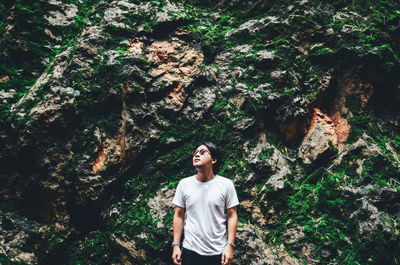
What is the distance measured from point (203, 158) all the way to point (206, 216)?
0.72 meters

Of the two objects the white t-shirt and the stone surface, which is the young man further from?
the stone surface

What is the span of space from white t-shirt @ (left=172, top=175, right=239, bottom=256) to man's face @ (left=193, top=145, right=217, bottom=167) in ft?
0.77

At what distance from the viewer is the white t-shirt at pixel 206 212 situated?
2.92 m

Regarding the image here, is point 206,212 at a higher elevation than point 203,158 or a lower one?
lower

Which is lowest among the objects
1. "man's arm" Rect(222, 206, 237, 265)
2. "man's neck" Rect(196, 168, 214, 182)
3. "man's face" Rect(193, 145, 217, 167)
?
"man's arm" Rect(222, 206, 237, 265)

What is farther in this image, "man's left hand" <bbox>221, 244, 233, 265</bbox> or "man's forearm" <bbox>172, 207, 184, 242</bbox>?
"man's forearm" <bbox>172, 207, 184, 242</bbox>

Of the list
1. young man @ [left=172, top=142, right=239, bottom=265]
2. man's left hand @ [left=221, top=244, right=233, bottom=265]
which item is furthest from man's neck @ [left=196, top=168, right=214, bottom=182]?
man's left hand @ [left=221, top=244, right=233, bottom=265]

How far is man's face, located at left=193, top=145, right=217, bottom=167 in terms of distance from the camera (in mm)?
3174

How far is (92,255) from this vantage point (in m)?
4.25

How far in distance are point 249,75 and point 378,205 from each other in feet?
10.6

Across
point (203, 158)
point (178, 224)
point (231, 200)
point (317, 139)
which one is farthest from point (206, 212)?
point (317, 139)

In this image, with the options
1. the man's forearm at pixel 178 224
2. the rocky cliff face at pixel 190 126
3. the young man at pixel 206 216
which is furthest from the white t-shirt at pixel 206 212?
the rocky cliff face at pixel 190 126

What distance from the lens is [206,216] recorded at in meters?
3.00

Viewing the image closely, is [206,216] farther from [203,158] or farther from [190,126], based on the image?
[190,126]
